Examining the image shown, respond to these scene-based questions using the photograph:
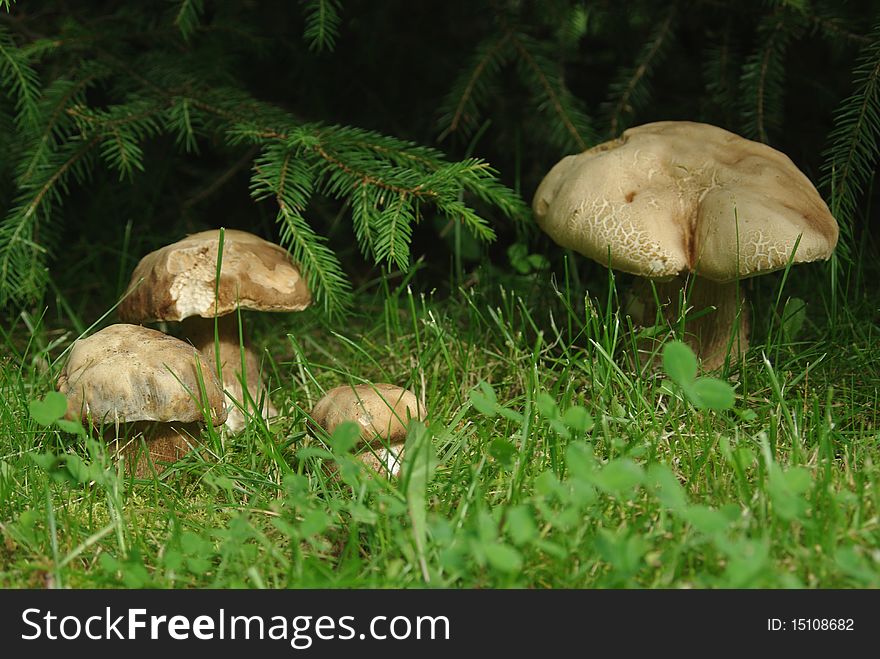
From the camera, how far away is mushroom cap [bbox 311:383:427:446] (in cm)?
207

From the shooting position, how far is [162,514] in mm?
1924

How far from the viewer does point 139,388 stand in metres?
2.01

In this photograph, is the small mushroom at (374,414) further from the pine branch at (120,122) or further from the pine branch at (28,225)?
the pine branch at (28,225)

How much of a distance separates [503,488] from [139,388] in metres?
0.89

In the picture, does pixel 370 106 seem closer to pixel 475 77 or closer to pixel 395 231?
pixel 475 77

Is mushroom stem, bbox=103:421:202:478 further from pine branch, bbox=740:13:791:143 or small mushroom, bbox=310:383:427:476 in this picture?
pine branch, bbox=740:13:791:143

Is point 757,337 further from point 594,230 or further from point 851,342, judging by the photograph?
point 594,230

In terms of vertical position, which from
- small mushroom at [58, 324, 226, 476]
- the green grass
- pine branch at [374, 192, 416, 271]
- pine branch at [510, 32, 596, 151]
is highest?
pine branch at [510, 32, 596, 151]

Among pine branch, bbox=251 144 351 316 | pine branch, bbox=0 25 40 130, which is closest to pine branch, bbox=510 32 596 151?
pine branch, bbox=251 144 351 316

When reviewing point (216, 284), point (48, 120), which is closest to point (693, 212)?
point (216, 284)

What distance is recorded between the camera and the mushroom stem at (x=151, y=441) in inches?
85.2

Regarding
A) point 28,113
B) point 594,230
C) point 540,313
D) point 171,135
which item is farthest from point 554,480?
point 171,135

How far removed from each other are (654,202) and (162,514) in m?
1.44

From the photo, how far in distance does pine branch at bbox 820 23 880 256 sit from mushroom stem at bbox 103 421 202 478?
194 centimetres
